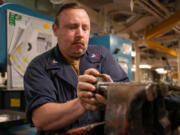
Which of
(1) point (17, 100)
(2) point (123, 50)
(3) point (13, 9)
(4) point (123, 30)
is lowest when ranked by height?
(1) point (17, 100)

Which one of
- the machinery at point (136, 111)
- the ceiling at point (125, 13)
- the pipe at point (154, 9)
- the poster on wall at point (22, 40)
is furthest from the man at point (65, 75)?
the pipe at point (154, 9)

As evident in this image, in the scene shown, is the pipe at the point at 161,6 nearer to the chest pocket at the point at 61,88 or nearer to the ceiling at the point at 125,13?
the ceiling at the point at 125,13

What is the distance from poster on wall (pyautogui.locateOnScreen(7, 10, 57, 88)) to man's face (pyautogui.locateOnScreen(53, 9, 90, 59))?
803 millimetres

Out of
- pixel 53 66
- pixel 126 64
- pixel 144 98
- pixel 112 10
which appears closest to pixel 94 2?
pixel 112 10

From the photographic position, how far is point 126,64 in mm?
2963

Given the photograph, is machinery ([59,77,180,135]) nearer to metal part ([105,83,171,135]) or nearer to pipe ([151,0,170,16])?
metal part ([105,83,171,135])

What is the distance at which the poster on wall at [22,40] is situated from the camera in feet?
5.27

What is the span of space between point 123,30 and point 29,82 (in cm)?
399

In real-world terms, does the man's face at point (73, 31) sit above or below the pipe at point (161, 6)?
below

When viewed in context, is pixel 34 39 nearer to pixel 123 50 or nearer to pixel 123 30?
pixel 123 50

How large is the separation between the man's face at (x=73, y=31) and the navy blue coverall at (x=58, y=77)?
0.23 ft

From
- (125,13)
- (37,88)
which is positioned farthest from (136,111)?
(125,13)

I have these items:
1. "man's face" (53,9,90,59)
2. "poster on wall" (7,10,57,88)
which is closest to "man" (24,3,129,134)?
"man's face" (53,9,90,59)

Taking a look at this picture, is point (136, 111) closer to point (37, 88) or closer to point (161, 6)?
point (37, 88)
